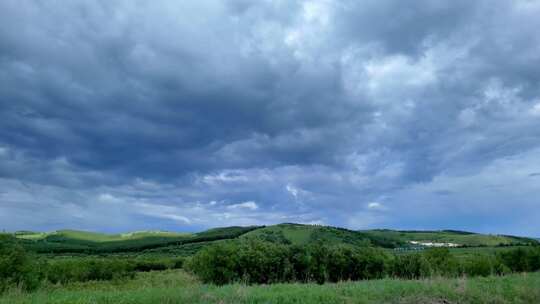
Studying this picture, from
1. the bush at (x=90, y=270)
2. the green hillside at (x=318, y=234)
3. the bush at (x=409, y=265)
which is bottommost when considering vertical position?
the bush at (x=90, y=270)

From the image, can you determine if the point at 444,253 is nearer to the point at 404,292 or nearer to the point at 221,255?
the point at 221,255

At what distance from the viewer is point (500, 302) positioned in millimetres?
17109

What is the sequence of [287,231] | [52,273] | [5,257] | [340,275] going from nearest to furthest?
1. [5,257]
2. [340,275]
3. [52,273]
4. [287,231]

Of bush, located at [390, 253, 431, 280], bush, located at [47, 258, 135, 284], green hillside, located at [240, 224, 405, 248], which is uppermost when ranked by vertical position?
green hillside, located at [240, 224, 405, 248]

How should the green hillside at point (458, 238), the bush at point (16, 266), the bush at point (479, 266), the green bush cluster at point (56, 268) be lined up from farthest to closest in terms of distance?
the green hillside at point (458, 238) < the bush at point (479, 266) < the green bush cluster at point (56, 268) < the bush at point (16, 266)

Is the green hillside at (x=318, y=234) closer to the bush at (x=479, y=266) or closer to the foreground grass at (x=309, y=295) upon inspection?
the bush at (x=479, y=266)

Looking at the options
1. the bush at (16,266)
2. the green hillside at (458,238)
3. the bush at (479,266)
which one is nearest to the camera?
the bush at (16,266)

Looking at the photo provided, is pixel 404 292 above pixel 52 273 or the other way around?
above

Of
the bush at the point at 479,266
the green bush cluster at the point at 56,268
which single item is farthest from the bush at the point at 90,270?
the bush at the point at 479,266

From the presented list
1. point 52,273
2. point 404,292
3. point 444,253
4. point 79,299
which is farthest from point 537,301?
point 52,273

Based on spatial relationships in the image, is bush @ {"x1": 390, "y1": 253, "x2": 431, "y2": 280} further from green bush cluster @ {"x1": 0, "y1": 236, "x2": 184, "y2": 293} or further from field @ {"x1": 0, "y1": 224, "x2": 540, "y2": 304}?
green bush cluster @ {"x1": 0, "y1": 236, "x2": 184, "y2": 293}

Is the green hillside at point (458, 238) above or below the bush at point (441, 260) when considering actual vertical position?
above

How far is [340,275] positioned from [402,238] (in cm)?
15450

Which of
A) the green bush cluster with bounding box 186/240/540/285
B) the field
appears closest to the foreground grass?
the field
